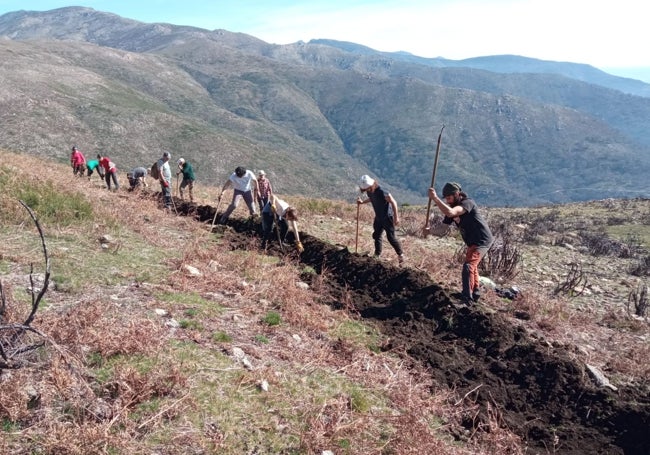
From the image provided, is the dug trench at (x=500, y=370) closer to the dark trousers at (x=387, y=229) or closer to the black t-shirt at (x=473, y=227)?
the black t-shirt at (x=473, y=227)

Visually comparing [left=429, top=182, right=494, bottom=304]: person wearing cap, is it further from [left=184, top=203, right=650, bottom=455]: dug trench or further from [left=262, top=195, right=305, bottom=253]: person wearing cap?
[left=262, top=195, right=305, bottom=253]: person wearing cap

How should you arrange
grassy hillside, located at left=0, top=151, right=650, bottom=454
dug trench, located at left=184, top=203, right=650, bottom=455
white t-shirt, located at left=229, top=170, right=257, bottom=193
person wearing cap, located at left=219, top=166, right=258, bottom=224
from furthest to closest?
white t-shirt, located at left=229, top=170, right=257, bottom=193 < person wearing cap, located at left=219, top=166, right=258, bottom=224 < dug trench, located at left=184, top=203, right=650, bottom=455 < grassy hillside, located at left=0, top=151, right=650, bottom=454

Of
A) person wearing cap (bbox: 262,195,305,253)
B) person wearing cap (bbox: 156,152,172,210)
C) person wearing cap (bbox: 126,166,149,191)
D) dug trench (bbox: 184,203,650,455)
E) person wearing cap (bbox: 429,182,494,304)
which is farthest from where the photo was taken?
person wearing cap (bbox: 126,166,149,191)

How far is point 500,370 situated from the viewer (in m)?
6.20

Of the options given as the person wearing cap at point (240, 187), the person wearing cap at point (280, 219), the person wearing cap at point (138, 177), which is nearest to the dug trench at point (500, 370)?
the person wearing cap at point (280, 219)

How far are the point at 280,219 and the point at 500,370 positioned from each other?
6069 mm

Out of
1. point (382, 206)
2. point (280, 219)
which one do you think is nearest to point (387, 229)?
point (382, 206)

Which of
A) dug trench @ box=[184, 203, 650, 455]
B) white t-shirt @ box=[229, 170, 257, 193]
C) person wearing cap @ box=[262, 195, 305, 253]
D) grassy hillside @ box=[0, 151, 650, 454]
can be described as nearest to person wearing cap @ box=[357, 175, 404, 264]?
grassy hillside @ box=[0, 151, 650, 454]

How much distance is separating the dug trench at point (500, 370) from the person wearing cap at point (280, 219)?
1.76 metres

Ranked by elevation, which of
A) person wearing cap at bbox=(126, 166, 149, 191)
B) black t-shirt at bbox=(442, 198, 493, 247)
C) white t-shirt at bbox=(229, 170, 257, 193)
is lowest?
person wearing cap at bbox=(126, 166, 149, 191)

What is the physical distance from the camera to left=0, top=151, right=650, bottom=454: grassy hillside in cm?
425

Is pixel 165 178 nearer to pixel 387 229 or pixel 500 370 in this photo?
pixel 387 229

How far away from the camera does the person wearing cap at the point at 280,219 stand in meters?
10.4

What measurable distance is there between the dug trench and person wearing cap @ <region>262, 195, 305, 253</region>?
176 centimetres
